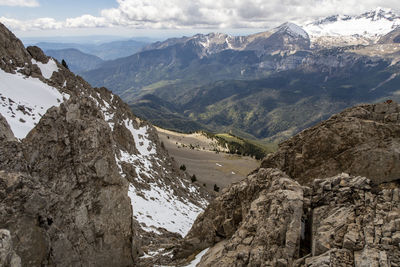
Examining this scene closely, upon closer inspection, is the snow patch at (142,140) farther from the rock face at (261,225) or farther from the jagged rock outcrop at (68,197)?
the rock face at (261,225)

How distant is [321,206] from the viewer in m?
14.3

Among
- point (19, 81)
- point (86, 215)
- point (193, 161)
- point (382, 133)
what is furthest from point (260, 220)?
point (193, 161)

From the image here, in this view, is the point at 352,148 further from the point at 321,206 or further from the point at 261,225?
the point at 261,225

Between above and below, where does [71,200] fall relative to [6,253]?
below

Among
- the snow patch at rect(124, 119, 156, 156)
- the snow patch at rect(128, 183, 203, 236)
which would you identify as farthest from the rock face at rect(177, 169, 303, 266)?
the snow patch at rect(124, 119, 156, 156)

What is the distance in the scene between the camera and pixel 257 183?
19.9 m

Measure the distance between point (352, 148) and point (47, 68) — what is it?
71.3 meters

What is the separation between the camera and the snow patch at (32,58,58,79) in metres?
65.6

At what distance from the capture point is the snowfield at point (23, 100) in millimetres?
35562

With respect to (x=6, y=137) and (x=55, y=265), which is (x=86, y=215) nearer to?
(x=55, y=265)

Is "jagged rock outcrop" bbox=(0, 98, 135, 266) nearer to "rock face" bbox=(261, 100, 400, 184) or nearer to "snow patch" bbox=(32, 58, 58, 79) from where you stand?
"rock face" bbox=(261, 100, 400, 184)

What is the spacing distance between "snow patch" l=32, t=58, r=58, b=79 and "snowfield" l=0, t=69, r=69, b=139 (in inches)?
368

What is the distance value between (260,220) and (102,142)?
13066 mm

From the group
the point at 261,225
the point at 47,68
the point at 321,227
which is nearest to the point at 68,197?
the point at 261,225
